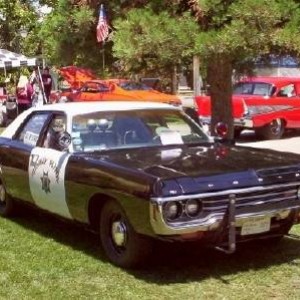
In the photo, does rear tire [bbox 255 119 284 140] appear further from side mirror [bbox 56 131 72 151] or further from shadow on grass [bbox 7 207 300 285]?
side mirror [bbox 56 131 72 151]

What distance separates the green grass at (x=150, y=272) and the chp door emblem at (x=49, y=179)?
38 cm

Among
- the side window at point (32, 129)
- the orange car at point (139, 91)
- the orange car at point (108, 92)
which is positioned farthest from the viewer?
the orange car at point (139, 91)

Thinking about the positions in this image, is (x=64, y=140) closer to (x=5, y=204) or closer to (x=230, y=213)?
(x=230, y=213)

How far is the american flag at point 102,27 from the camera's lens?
7.68m

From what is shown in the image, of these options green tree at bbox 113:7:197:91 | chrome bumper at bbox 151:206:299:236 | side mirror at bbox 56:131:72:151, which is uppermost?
green tree at bbox 113:7:197:91

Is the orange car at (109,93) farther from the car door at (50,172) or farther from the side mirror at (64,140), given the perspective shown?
the side mirror at (64,140)

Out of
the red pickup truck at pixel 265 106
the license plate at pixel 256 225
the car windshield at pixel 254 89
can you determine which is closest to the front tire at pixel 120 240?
the license plate at pixel 256 225

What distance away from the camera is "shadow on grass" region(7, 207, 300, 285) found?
5.44m

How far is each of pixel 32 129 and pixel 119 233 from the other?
2056mm

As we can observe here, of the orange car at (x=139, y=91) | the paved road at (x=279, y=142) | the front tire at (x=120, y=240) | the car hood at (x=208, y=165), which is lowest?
the paved road at (x=279, y=142)

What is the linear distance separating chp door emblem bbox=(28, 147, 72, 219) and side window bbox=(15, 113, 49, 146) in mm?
252

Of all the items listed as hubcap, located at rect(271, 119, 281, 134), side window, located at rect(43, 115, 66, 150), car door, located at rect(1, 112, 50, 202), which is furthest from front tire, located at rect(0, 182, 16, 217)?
hubcap, located at rect(271, 119, 281, 134)

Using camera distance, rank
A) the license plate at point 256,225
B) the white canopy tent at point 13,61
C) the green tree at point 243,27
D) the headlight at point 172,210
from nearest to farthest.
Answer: the headlight at point 172,210
the license plate at point 256,225
the green tree at point 243,27
the white canopy tent at point 13,61

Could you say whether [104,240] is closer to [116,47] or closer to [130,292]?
[130,292]
